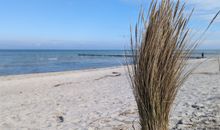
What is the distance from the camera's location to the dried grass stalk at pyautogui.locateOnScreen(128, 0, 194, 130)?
219cm

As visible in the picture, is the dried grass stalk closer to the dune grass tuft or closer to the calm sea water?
the dune grass tuft

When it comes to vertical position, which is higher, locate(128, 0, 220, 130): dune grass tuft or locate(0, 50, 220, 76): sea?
locate(128, 0, 220, 130): dune grass tuft

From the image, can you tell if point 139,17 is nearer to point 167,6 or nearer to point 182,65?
point 167,6

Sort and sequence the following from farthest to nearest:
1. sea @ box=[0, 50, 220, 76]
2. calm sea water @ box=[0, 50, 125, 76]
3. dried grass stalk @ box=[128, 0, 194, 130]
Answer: calm sea water @ box=[0, 50, 125, 76]
sea @ box=[0, 50, 220, 76]
dried grass stalk @ box=[128, 0, 194, 130]

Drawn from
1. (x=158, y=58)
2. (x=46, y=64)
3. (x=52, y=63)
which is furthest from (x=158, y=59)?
(x=52, y=63)

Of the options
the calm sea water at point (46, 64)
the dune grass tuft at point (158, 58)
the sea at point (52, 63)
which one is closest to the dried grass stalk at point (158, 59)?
the dune grass tuft at point (158, 58)

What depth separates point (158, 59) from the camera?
2.21m

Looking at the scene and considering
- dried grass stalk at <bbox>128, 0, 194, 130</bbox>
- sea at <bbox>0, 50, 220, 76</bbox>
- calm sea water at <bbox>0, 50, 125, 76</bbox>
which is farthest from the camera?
calm sea water at <bbox>0, 50, 125, 76</bbox>

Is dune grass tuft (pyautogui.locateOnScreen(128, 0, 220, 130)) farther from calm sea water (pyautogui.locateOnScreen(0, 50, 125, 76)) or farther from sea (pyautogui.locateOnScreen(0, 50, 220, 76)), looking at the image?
calm sea water (pyautogui.locateOnScreen(0, 50, 125, 76))

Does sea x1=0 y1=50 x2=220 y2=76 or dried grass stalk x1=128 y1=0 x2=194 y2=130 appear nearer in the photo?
dried grass stalk x1=128 y1=0 x2=194 y2=130

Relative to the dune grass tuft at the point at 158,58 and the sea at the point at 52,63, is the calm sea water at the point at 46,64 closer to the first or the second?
the sea at the point at 52,63

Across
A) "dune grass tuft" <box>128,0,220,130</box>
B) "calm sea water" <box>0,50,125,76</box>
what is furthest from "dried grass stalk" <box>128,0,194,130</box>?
"calm sea water" <box>0,50,125,76</box>

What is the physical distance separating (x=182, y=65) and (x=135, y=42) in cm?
45

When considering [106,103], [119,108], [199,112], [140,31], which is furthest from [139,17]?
[106,103]
